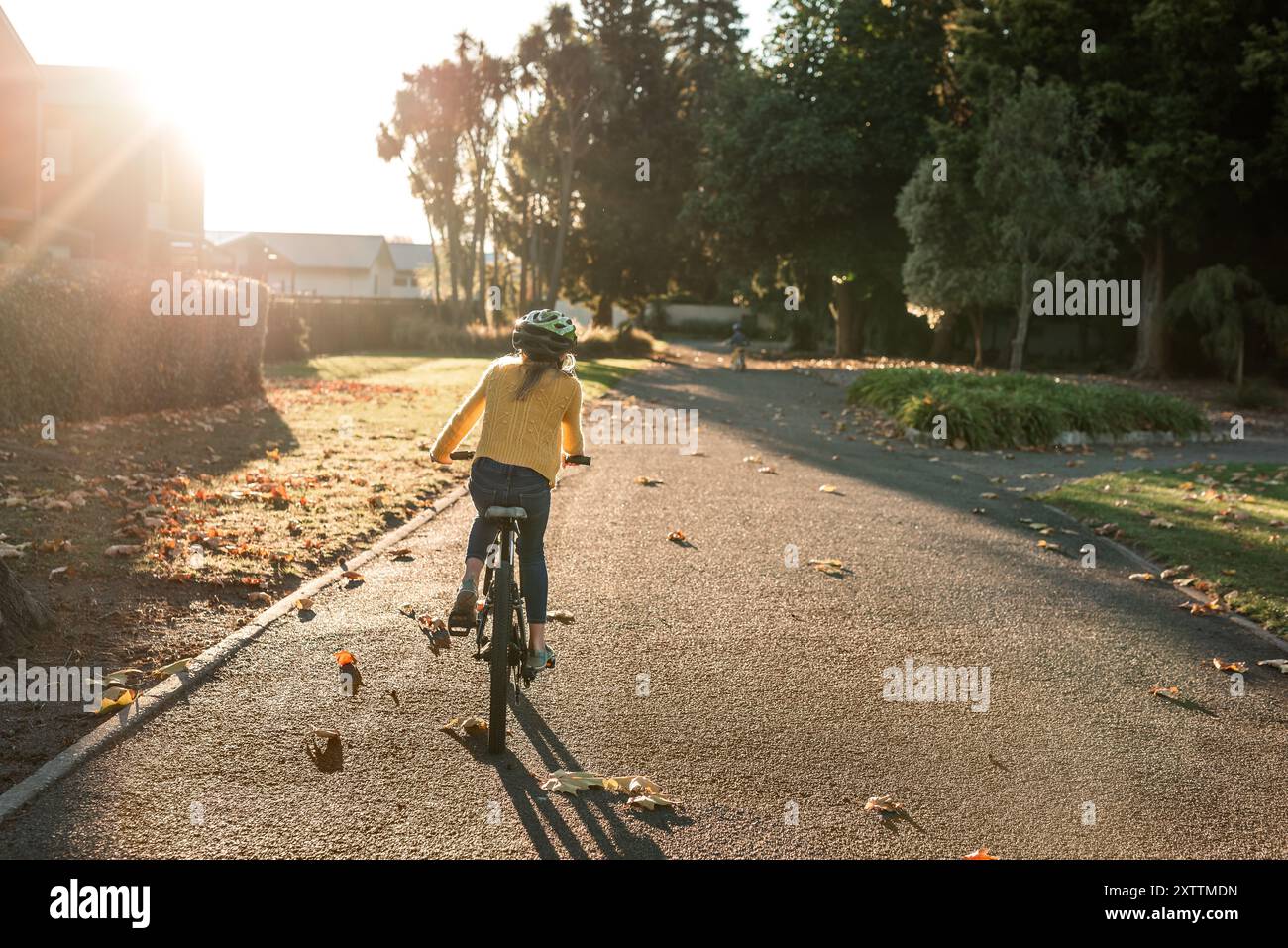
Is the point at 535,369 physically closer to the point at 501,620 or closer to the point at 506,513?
the point at 506,513

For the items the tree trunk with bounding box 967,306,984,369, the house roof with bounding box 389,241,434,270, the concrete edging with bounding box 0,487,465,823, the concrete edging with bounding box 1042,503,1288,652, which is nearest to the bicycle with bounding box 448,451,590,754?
the concrete edging with bounding box 0,487,465,823

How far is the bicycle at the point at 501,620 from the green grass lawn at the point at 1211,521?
5123 millimetres

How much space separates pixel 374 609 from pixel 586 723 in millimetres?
2380

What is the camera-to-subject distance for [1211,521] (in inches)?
456

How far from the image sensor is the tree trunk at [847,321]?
159ft

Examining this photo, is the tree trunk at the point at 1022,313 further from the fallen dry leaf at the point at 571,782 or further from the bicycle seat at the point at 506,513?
the fallen dry leaf at the point at 571,782

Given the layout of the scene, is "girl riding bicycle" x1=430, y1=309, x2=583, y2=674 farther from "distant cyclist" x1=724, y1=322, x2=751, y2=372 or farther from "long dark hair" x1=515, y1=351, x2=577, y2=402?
"distant cyclist" x1=724, y1=322, x2=751, y2=372

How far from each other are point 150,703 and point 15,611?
4.72 feet
